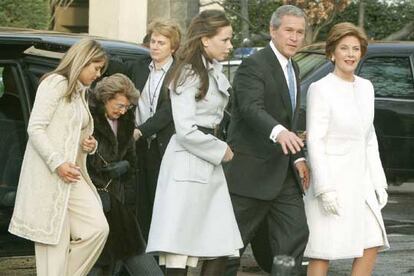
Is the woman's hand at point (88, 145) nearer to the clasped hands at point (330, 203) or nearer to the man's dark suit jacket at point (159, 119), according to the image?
the man's dark suit jacket at point (159, 119)

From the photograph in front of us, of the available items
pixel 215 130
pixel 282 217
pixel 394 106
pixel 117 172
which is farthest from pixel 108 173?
pixel 394 106

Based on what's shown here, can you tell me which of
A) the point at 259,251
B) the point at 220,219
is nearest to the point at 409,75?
the point at 259,251

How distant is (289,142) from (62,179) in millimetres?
1299

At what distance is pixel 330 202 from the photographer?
788cm

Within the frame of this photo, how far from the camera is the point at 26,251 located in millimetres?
8070

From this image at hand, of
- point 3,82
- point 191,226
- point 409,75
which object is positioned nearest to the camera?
point 191,226

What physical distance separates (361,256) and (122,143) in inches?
64.2

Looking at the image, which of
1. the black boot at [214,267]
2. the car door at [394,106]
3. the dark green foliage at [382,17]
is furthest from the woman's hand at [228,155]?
the dark green foliage at [382,17]

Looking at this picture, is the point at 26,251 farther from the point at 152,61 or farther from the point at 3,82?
the point at 152,61

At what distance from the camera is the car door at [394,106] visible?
14.3 m

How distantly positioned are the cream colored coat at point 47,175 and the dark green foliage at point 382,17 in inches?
955

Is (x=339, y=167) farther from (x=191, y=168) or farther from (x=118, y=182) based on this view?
(x=118, y=182)

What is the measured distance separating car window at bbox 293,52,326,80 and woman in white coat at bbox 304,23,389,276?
5314 mm

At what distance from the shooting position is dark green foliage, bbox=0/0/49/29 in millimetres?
17359
